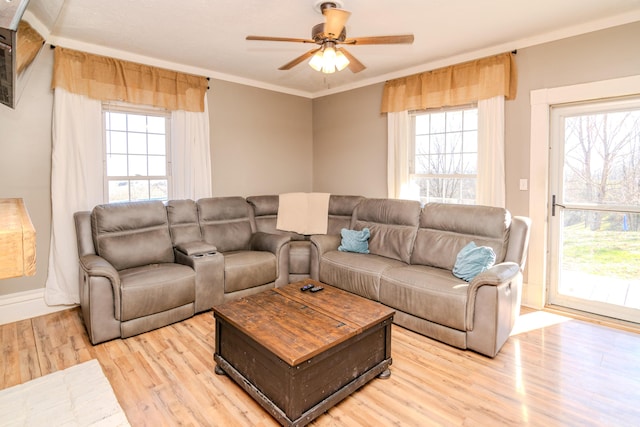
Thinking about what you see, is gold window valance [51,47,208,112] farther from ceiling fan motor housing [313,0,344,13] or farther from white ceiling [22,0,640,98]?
ceiling fan motor housing [313,0,344,13]

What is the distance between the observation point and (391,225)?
3969 millimetres

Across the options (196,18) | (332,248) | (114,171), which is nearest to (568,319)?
(332,248)

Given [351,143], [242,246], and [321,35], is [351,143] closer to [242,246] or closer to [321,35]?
[242,246]

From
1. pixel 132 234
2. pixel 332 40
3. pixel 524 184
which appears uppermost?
pixel 332 40

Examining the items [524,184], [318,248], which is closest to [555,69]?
[524,184]

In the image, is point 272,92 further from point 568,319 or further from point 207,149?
point 568,319

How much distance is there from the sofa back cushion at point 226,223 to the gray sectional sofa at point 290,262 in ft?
0.04

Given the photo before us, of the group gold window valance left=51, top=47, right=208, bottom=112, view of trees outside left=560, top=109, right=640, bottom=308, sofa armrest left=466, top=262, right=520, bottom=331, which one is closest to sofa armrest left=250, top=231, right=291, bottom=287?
gold window valance left=51, top=47, right=208, bottom=112

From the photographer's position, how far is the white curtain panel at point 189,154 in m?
4.19

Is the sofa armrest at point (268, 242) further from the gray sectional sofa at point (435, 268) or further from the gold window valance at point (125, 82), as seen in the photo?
the gold window valance at point (125, 82)

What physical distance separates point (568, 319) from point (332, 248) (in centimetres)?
238

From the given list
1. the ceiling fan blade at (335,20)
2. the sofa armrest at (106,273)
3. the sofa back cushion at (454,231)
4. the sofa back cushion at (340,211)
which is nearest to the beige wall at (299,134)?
the sofa back cushion at (340,211)

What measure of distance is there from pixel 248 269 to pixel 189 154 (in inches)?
64.2

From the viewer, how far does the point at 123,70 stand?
3676 mm
